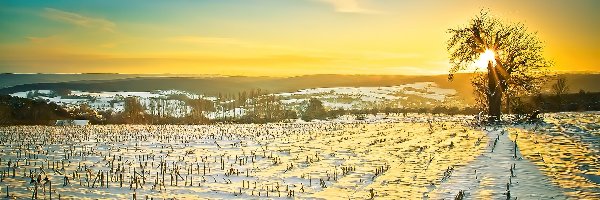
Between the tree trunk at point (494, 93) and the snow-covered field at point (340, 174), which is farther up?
the tree trunk at point (494, 93)

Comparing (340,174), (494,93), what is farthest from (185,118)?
(340,174)

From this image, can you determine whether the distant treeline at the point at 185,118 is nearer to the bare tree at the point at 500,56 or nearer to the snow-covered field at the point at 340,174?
the bare tree at the point at 500,56

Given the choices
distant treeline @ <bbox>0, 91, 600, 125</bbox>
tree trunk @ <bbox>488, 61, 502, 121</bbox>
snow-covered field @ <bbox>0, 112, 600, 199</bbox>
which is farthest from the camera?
distant treeline @ <bbox>0, 91, 600, 125</bbox>

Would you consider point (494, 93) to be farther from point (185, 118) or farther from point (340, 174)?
point (185, 118)

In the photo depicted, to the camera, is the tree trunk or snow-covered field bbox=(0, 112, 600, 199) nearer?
snow-covered field bbox=(0, 112, 600, 199)

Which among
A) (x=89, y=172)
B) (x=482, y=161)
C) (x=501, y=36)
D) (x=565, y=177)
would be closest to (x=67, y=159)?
(x=89, y=172)

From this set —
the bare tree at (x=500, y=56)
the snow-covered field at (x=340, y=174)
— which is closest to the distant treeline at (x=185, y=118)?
the bare tree at (x=500, y=56)

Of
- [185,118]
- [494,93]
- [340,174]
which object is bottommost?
[185,118]

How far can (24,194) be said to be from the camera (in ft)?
32.8

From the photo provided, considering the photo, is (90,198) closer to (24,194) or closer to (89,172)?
(24,194)

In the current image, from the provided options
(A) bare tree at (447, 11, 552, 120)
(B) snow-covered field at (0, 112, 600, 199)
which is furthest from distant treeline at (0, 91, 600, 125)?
(B) snow-covered field at (0, 112, 600, 199)

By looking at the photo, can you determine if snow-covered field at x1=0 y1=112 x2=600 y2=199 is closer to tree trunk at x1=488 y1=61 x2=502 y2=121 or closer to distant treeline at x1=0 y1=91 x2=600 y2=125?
tree trunk at x1=488 y1=61 x2=502 y2=121

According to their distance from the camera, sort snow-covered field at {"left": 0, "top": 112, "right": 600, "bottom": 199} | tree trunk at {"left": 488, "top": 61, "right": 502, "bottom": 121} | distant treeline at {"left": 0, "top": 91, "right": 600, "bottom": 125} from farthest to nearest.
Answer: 1. distant treeline at {"left": 0, "top": 91, "right": 600, "bottom": 125}
2. tree trunk at {"left": 488, "top": 61, "right": 502, "bottom": 121}
3. snow-covered field at {"left": 0, "top": 112, "right": 600, "bottom": 199}

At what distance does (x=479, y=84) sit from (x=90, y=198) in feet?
134
